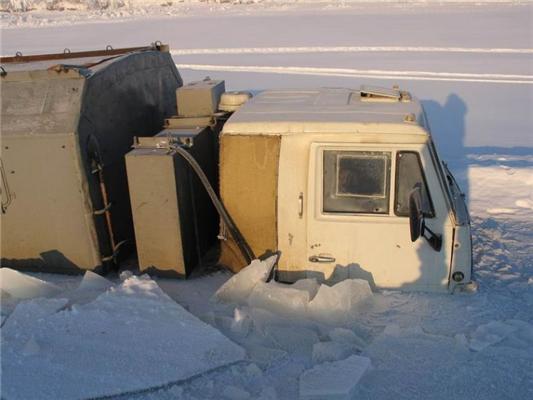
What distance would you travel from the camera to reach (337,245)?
4680 mm

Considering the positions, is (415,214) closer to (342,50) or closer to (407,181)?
(407,181)

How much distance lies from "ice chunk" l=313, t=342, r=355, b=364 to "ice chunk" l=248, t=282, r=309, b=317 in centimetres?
42

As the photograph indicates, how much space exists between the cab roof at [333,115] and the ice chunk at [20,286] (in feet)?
6.61

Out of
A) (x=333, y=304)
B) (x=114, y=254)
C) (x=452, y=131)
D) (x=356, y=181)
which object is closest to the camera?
A: (x=333, y=304)

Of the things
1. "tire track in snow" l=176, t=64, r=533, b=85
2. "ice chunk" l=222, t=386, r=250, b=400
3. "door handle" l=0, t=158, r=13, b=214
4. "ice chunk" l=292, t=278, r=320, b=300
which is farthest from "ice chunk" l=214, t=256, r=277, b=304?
"tire track in snow" l=176, t=64, r=533, b=85

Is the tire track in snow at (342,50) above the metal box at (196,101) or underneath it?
underneath

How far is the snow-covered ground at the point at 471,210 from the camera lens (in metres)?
3.79

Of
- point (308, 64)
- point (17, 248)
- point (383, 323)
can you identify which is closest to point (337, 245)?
point (383, 323)

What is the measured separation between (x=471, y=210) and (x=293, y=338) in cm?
447

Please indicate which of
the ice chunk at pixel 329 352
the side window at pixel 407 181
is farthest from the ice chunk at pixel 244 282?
the side window at pixel 407 181

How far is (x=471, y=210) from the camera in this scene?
7.70 meters

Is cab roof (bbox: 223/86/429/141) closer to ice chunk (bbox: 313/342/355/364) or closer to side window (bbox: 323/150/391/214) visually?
side window (bbox: 323/150/391/214)

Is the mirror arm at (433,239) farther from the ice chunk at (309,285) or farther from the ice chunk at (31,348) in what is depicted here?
the ice chunk at (31,348)

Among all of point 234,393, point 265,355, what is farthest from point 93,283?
point 234,393
